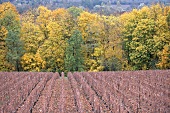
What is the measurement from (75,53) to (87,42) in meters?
3.54

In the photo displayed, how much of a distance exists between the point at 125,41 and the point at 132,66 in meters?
3.78

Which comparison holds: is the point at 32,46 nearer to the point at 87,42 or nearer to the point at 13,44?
the point at 13,44

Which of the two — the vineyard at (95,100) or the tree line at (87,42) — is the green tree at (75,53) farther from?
the vineyard at (95,100)

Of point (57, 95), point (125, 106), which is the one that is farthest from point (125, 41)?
point (125, 106)

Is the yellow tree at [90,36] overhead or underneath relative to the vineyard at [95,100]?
overhead

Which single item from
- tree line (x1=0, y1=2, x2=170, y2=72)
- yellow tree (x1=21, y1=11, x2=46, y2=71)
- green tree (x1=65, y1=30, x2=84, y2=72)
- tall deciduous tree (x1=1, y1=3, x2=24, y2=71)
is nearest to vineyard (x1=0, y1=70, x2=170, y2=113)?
tree line (x1=0, y1=2, x2=170, y2=72)

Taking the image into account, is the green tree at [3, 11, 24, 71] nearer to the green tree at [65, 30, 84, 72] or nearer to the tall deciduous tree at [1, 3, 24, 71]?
the tall deciduous tree at [1, 3, 24, 71]

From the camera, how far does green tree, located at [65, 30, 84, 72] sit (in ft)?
138

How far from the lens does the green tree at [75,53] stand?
41938 mm

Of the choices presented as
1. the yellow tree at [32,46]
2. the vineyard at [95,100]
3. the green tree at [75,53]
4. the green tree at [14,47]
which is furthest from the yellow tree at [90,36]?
the vineyard at [95,100]

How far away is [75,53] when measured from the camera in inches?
1688

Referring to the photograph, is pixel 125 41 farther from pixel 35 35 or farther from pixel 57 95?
pixel 57 95

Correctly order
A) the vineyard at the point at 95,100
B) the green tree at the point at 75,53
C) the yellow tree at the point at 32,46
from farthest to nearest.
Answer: the yellow tree at the point at 32,46 → the green tree at the point at 75,53 → the vineyard at the point at 95,100

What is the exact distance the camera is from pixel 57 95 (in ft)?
67.7
